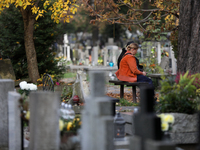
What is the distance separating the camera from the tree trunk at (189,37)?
756 cm

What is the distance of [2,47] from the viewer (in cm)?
1359

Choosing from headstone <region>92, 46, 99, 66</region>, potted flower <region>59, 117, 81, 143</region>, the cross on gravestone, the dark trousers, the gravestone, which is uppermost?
headstone <region>92, 46, 99, 66</region>

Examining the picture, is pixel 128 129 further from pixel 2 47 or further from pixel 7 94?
pixel 2 47

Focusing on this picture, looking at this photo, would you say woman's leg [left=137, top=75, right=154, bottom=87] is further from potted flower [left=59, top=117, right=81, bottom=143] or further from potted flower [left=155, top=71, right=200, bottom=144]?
potted flower [left=59, top=117, right=81, bottom=143]

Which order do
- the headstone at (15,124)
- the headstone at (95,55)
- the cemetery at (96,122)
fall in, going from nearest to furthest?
the cemetery at (96,122)
the headstone at (15,124)
the headstone at (95,55)

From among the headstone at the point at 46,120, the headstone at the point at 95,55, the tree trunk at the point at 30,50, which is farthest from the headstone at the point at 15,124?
the headstone at the point at 95,55

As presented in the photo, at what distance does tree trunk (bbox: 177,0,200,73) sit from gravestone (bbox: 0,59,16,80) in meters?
6.42

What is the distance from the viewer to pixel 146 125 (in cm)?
372

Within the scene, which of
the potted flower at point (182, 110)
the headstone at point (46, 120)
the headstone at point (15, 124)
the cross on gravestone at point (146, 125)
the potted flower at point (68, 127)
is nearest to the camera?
the cross on gravestone at point (146, 125)

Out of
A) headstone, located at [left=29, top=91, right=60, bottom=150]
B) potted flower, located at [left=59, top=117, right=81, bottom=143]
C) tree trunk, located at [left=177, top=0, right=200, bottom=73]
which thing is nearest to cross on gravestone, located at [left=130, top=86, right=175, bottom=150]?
headstone, located at [left=29, top=91, right=60, bottom=150]

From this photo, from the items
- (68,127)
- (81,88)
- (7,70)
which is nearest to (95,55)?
(7,70)

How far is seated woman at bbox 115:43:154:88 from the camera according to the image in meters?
9.28

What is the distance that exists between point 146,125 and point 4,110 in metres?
2.54

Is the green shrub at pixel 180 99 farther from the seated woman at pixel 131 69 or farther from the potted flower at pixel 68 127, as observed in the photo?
the seated woman at pixel 131 69
